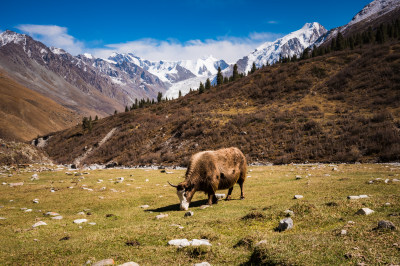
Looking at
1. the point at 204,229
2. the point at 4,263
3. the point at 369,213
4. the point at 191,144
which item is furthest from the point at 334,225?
the point at 191,144

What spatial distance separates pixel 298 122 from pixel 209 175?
31929 mm

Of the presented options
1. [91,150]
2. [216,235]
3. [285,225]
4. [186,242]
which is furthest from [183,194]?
[91,150]

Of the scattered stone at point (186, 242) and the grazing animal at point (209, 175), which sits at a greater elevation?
the grazing animal at point (209, 175)

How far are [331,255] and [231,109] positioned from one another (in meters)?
60.3

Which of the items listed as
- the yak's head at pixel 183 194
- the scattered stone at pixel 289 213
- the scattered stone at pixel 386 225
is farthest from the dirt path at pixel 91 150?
the scattered stone at pixel 386 225

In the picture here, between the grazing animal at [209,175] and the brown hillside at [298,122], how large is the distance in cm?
1944

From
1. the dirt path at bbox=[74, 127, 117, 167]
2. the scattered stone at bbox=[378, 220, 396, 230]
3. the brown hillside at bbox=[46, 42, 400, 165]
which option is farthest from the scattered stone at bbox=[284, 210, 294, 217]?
the dirt path at bbox=[74, 127, 117, 167]

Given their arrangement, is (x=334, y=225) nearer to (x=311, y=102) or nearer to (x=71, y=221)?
(x=71, y=221)

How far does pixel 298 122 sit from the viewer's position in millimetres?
39000

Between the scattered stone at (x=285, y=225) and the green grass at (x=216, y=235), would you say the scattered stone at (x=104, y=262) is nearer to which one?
the green grass at (x=216, y=235)

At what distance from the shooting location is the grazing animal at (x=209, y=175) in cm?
1121

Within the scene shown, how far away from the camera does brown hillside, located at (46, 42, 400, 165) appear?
29208mm

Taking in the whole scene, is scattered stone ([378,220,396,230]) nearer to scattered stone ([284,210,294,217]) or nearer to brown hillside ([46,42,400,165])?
scattered stone ([284,210,294,217])

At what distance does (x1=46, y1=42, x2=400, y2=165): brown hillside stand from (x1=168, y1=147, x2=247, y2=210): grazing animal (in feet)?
→ 63.8
